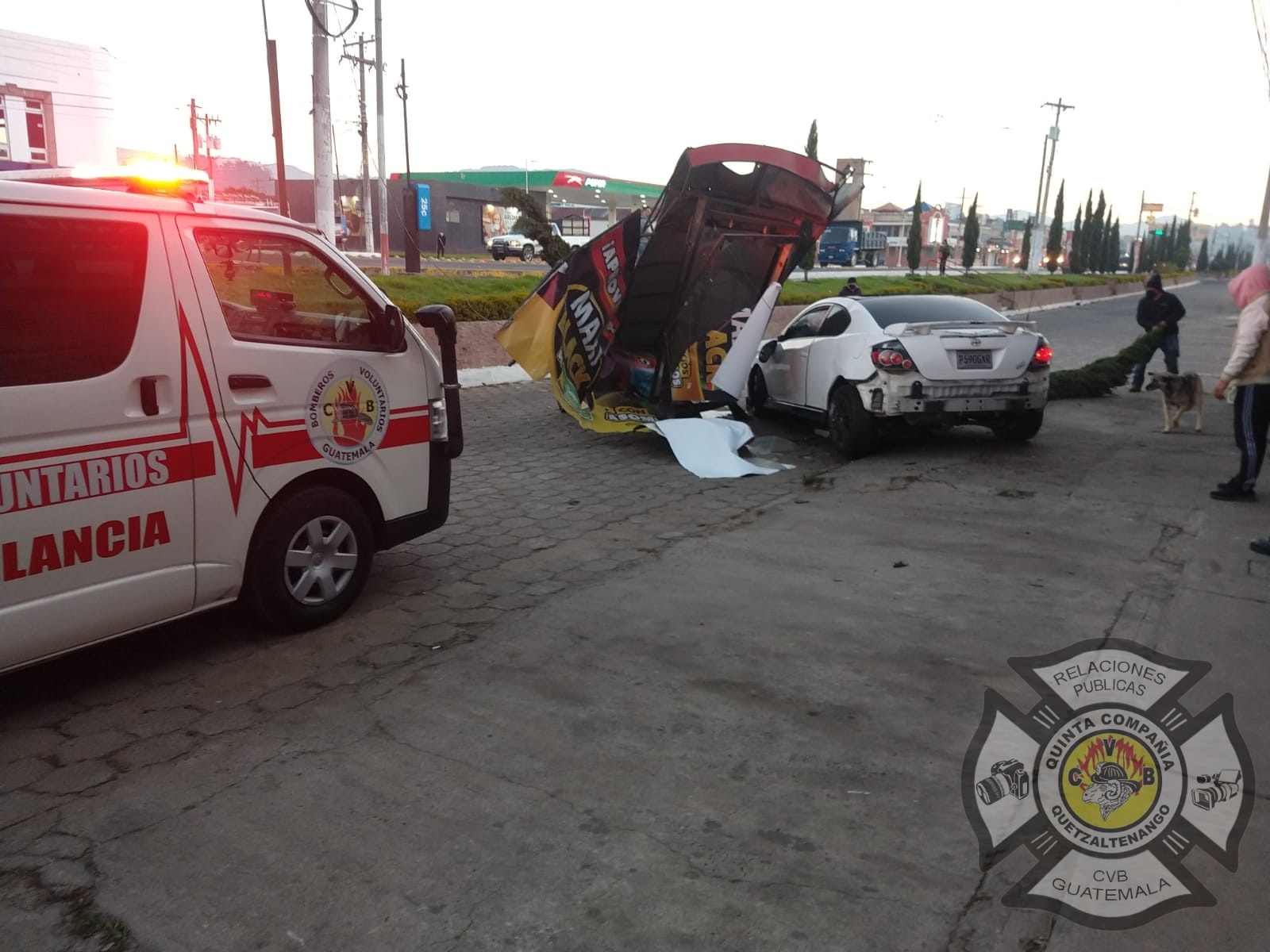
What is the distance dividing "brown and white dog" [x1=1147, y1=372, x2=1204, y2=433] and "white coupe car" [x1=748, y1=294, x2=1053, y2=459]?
70.2 inches

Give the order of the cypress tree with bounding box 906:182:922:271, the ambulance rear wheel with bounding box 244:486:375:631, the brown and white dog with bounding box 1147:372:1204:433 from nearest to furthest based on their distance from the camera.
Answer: the ambulance rear wheel with bounding box 244:486:375:631
the brown and white dog with bounding box 1147:372:1204:433
the cypress tree with bounding box 906:182:922:271

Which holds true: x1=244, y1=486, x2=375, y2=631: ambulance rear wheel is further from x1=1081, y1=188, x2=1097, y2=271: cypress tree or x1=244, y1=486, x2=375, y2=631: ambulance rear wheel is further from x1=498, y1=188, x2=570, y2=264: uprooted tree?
x1=1081, y1=188, x2=1097, y2=271: cypress tree

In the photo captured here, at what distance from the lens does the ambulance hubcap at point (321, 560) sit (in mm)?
4742

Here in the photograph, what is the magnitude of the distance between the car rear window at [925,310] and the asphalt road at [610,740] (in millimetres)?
2541

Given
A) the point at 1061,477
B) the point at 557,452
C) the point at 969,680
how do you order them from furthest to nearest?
the point at 557,452, the point at 1061,477, the point at 969,680

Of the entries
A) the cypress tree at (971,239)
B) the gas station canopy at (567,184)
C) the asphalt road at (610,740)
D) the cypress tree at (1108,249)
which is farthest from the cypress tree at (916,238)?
the asphalt road at (610,740)

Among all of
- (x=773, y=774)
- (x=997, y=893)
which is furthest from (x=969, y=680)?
(x=997, y=893)

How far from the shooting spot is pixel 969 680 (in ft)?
14.1

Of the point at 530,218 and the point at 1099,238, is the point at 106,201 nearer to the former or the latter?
the point at 530,218

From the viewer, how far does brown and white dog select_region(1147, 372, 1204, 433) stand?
1047 cm

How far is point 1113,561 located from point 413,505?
4.24 metres

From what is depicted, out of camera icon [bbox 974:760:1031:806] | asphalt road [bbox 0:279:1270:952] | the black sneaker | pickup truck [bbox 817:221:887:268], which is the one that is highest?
pickup truck [bbox 817:221:887:268]

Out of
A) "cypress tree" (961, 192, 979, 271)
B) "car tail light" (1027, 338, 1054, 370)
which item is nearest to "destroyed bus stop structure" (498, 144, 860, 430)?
"car tail light" (1027, 338, 1054, 370)

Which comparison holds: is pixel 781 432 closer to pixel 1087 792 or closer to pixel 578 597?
pixel 578 597
